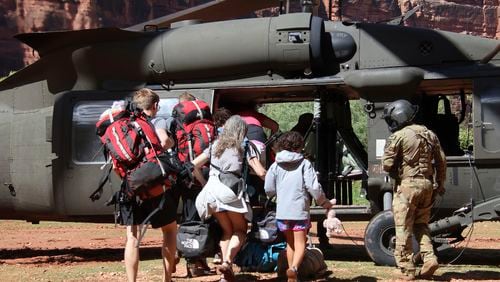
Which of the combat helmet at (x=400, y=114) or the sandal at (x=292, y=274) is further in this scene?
the combat helmet at (x=400, y=114)

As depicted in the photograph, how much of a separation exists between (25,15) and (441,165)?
47485mm

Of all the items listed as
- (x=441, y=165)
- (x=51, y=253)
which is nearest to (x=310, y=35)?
(x=441, y=165)

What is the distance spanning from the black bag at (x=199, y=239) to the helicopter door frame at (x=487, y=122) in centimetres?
319

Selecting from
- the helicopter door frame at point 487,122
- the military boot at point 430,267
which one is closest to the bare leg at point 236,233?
the military boot at point 430,267

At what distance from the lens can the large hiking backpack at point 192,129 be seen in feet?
27.6

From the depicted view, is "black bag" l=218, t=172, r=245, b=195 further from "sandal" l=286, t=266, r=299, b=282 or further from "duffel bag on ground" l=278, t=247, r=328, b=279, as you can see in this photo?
"duffel bag on ground" l=278, t=247, r=328, b=279

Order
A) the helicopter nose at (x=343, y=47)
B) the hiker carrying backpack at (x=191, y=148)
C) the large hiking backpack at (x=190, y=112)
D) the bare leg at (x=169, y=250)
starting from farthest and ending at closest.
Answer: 1. the helicopter nose at (x=343, y=47)
2. the large hiking backpack at (x=190, y=112)
3. the hiker carrying backpack at (x=191, y=148)
4. the bare leg at (x=169, y=250)

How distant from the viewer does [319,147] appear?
Result: 1044cm

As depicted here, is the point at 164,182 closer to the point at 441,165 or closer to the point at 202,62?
the point at 441,165

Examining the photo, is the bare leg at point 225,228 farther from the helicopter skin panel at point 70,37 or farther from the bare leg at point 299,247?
the helicopter skin panel at point 70,37

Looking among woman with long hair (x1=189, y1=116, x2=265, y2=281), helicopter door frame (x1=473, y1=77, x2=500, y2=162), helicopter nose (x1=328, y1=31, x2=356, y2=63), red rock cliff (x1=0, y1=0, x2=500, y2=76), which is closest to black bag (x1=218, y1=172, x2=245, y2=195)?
woman with long hair (x1=189, y1=116, x2=265, y2=281)

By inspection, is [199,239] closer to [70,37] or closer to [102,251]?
[70,37]

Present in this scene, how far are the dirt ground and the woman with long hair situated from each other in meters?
0.86

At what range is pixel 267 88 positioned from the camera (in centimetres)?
1033
